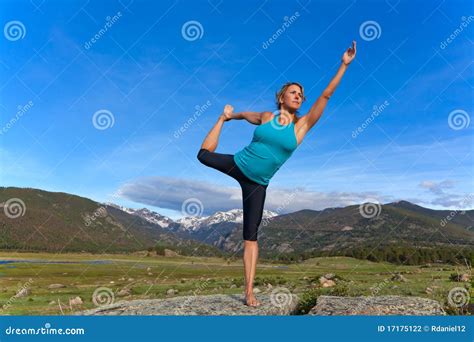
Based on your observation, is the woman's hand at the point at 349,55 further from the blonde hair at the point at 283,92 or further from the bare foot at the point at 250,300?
the bare foot at the point at 250,300

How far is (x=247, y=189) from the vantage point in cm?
774

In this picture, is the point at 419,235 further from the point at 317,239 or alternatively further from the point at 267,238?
the point at 267,238

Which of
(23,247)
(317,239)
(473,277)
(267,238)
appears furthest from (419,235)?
(473,277)

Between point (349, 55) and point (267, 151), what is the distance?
83.6 inches

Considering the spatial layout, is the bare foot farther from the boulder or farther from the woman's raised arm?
the boulder

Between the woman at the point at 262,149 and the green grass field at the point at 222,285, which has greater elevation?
the woman at the point at 262,149

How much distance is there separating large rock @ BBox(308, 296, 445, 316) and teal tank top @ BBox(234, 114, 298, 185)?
288 cm

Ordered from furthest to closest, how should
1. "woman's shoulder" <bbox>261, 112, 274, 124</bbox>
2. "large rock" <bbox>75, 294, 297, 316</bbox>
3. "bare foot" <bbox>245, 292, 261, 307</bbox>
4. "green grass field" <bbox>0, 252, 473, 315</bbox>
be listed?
1. "green grass field" <bbox>0, 252, 473, 315</bbox>
2. "bare foot" <bbox>245, 292, 261, 307</bbox>
3. "large rock" <bbox>75, 294, 297, 316</bbox>
4. "woman's shoulder" <bbox>261, 112, 274, 124</bbox>

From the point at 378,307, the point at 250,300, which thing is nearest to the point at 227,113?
the point at 250,300

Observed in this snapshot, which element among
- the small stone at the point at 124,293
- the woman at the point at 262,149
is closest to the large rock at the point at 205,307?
the woman at the point at 262,149

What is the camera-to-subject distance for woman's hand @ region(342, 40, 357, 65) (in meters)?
7.39

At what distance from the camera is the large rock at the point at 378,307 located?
8172 mm

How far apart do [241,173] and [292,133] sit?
1.13m

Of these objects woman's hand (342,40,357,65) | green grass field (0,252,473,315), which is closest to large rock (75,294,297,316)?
green grass field (0,252,473,315)
